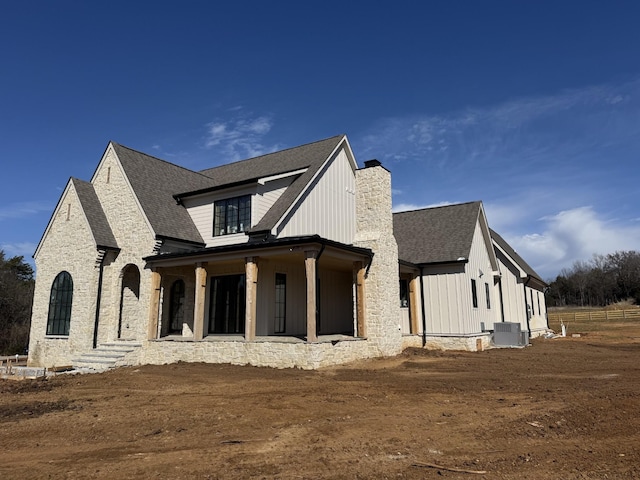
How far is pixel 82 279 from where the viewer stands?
59.4 ft

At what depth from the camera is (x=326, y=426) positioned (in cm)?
696

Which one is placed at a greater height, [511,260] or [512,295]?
[511,260]

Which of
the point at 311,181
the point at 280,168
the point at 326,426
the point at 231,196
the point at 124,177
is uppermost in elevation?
the point at 280,168

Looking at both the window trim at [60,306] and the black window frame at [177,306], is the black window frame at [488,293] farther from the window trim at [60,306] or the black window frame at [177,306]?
the window trim at [60,306]

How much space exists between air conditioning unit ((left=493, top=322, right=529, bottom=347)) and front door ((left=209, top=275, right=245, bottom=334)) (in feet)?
44.5

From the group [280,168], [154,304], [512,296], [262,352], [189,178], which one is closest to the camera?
[262,352]

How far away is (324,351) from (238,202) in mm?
7639

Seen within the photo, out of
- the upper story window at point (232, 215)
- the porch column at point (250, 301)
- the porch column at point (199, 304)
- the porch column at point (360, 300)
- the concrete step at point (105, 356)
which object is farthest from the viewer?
the upper story window at point (232, 215)

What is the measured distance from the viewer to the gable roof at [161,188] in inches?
704

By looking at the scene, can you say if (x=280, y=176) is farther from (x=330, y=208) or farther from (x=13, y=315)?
(x=13, y=315)

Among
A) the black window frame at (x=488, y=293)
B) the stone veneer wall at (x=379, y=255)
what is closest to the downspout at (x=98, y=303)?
the stone veneer wall at (x=379, y=255)

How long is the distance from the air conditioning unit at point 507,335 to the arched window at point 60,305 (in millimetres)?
20307

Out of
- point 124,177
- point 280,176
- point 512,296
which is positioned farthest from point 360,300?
point 512,296

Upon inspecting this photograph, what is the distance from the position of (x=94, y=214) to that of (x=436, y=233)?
16377 mm
